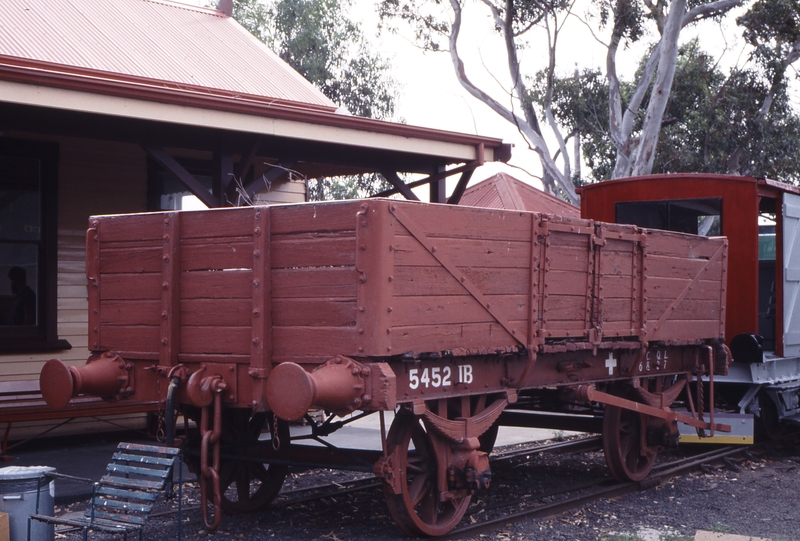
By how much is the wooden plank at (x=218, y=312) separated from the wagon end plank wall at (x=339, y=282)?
1 centimetres

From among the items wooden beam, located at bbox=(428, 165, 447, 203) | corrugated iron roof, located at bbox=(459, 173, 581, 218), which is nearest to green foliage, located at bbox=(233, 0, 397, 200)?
corrugated iron roof, located at bbox=(459, 173, 581, 218)

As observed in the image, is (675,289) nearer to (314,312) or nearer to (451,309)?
(451,309)

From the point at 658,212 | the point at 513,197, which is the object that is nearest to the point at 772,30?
the point at 513,197

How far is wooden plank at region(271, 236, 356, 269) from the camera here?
5.33 m

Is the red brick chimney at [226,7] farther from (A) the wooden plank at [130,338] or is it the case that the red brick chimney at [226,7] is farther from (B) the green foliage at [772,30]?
(B) the green foliage at [772,30]

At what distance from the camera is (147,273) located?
6172 mm

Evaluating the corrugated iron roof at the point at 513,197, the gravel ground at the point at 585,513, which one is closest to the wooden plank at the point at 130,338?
the gravel ground at the point at 585,513

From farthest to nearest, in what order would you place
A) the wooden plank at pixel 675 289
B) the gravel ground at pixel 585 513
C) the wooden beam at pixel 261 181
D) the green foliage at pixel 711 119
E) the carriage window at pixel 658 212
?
the green foliage at pixel 711 119 < the carriage window at pixel 658 212 < the wooden beam at pixel 261 181 < the wooden plank at pixel 675 289 < the gravel ground at pixel 585 513

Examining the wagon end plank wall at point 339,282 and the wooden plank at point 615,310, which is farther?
the wooden plank at point 615,310

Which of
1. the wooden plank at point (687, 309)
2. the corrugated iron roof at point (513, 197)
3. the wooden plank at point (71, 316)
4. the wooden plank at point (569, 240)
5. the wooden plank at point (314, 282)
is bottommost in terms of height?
the wooden plank at point (71, 316)

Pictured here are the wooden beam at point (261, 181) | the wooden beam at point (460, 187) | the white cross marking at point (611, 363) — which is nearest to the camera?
the white cross marking at point (611, 363)

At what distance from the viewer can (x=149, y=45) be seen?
11914 millimetres

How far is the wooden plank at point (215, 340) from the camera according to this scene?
569 cm

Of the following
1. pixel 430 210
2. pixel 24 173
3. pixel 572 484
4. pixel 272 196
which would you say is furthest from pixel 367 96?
pixel 430 210
